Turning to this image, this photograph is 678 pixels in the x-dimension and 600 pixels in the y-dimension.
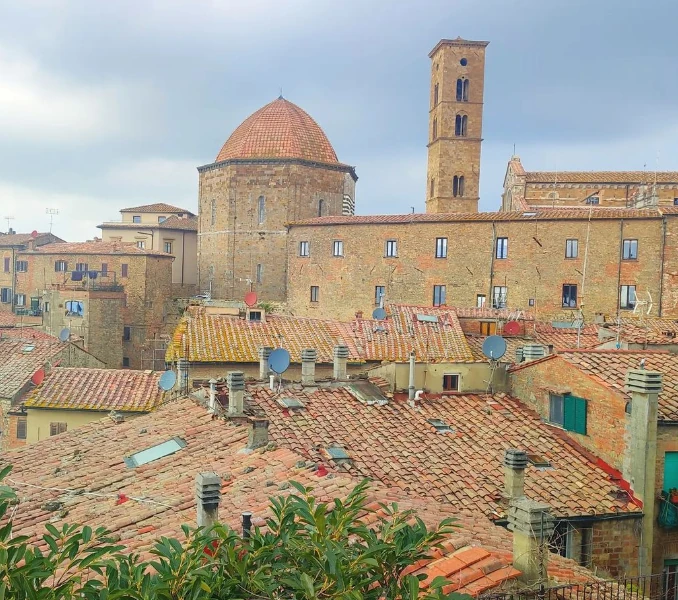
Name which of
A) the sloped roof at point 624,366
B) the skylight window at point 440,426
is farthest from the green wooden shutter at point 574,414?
the skylight window at point 440,426

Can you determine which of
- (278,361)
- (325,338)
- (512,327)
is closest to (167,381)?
(278,361)

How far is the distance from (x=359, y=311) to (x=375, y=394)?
23176mm

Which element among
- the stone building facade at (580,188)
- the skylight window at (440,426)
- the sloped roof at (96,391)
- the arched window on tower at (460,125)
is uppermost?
the arched window on tower at (460,125)

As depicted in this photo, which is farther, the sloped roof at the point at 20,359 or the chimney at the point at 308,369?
the sloped roof at the point at 20,359

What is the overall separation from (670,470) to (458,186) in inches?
1558

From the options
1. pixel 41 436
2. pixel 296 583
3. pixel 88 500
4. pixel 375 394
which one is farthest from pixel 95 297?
pixel 296 583

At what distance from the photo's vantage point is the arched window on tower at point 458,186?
50.6 metres

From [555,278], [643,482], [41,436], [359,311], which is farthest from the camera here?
[359,311]

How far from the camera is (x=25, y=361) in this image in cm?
2661

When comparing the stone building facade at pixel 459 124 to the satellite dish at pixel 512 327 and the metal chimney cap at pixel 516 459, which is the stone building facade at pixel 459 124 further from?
the metal chimney cap at pixel 516 459

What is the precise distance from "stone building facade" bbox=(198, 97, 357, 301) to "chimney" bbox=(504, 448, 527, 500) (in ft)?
114

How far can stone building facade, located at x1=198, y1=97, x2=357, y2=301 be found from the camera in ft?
151

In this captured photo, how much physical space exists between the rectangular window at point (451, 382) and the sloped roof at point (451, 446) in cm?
113

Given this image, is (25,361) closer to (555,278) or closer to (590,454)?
(590,454)
